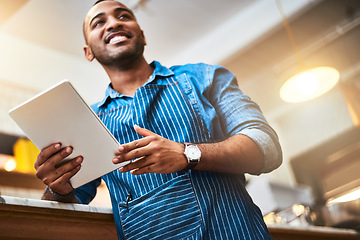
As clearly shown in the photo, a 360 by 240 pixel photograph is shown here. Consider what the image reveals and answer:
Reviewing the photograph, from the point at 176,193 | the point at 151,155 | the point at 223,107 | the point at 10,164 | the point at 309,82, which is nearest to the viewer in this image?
the point at 151,155

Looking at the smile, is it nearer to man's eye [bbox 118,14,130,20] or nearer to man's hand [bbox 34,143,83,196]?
man's eye [bbox 118,14,130,20]

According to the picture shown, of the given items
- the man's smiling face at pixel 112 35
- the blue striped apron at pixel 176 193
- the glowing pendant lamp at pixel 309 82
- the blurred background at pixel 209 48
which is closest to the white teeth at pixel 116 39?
the man's smiling face at pixel 112 35

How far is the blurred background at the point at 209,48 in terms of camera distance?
3.46 m

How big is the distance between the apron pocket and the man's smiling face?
478 mm

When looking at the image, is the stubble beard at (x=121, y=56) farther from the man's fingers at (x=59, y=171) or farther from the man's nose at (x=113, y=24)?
the man's fingers at (x=59, y=171)

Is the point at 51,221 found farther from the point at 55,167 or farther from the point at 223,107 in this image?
the point at 223,107

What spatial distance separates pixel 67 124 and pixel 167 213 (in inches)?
12.8

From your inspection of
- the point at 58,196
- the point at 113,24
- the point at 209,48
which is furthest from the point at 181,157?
the point at 209,48

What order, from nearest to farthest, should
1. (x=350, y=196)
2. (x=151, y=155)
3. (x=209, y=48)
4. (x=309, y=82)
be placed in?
(x=151, y=155) → (x=350, y=196) → (x=309, y=82) → (x=209, y=48)

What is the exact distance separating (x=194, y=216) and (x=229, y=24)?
3349mm

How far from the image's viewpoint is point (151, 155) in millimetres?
994

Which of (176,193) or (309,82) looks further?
(309,82)

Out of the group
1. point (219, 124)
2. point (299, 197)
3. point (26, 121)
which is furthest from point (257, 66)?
point (26, 121)

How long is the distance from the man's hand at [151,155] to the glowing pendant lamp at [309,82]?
2649mm
